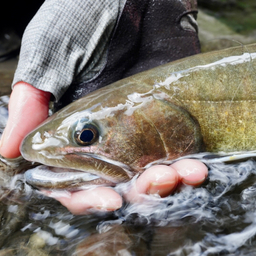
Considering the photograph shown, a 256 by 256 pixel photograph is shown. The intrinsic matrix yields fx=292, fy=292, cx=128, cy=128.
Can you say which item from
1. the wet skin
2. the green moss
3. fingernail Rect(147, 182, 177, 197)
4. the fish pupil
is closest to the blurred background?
the green moss

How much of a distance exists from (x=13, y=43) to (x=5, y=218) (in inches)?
161

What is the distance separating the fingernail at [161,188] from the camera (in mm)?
1875

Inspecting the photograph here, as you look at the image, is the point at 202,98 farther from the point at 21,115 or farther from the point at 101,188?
the point at 21,115

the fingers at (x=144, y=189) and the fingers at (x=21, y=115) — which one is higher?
the fingers at (x=21, y=115)

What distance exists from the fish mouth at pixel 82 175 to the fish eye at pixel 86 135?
0.08 meters

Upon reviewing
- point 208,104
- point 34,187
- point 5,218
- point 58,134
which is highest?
point 58,134

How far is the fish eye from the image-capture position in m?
1.87

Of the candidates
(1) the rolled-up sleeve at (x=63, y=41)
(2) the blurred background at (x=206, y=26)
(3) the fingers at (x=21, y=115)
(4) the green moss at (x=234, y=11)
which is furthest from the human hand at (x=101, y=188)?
(4) the green moss at (x=234, y=11)

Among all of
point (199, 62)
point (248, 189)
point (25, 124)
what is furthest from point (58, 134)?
point (248, 189)

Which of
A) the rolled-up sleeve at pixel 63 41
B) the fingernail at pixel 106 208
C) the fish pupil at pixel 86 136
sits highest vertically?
the rolled-up sleeve at pixel 63 41

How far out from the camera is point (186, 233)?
5.82ft

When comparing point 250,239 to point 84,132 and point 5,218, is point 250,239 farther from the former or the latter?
point 5,218

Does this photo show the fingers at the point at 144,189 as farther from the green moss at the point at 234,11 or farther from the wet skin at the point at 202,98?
the green moss at the point at 234,11

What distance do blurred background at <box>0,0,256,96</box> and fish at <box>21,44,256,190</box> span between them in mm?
643
